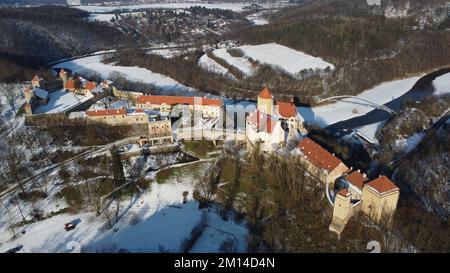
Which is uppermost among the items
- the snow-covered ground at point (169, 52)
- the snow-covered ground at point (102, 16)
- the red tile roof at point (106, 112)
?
the red tile roof at point (106, 112)

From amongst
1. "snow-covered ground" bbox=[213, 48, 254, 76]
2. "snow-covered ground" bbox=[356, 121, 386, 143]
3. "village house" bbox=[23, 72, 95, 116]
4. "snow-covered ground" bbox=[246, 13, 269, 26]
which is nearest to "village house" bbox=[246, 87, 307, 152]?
"snow-covered ground" bbox=[356, 121, 386, 143]

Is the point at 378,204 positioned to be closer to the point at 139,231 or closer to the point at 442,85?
the point at 139,231

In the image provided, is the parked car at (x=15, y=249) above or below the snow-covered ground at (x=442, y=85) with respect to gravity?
above

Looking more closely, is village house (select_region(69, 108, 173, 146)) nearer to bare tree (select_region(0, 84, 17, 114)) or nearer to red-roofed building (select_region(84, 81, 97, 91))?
red-roofed building (select_region(84, 81, 97, 91))

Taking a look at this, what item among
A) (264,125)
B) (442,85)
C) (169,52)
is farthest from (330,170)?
(169,52)

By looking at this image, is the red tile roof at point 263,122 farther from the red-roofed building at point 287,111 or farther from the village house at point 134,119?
the village house at point 134,119

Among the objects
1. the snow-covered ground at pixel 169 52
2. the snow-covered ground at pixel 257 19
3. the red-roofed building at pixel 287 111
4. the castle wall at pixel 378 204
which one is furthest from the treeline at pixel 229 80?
the snow-covered ground at pixel 257 19
